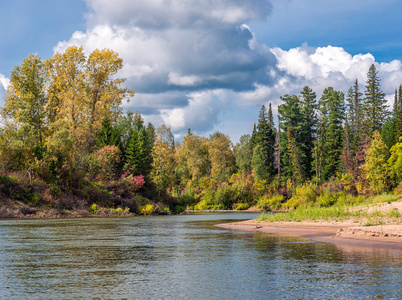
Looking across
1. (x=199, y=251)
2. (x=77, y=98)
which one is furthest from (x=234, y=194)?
(x=199, y=251)

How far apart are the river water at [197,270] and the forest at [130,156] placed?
112ft

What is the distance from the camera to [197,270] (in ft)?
57.9

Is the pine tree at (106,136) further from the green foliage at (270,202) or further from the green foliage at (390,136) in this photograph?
the green foliage at (390,136)

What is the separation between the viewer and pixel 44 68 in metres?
80.8

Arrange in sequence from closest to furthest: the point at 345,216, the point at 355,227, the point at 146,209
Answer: the point at 355,227
the point at 345,216
the point at 146,209

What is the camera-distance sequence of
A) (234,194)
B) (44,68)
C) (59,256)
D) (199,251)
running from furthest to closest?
1. (234,194)
2. (44,68)
3. (199,251)
4. (59,256)

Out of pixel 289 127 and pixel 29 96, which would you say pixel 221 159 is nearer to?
pixel 289 127

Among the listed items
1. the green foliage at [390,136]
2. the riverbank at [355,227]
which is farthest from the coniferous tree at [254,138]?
the riverbank at [355,227]

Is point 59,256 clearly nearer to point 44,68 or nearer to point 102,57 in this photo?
point 102,57

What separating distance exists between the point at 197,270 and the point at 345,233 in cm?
1374

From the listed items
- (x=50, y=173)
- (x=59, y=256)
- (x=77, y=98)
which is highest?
(x=77, y=98)

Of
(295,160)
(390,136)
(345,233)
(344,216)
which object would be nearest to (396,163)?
(390,136)

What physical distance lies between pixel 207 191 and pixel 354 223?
246 ft

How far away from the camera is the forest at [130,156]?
62000 mm
